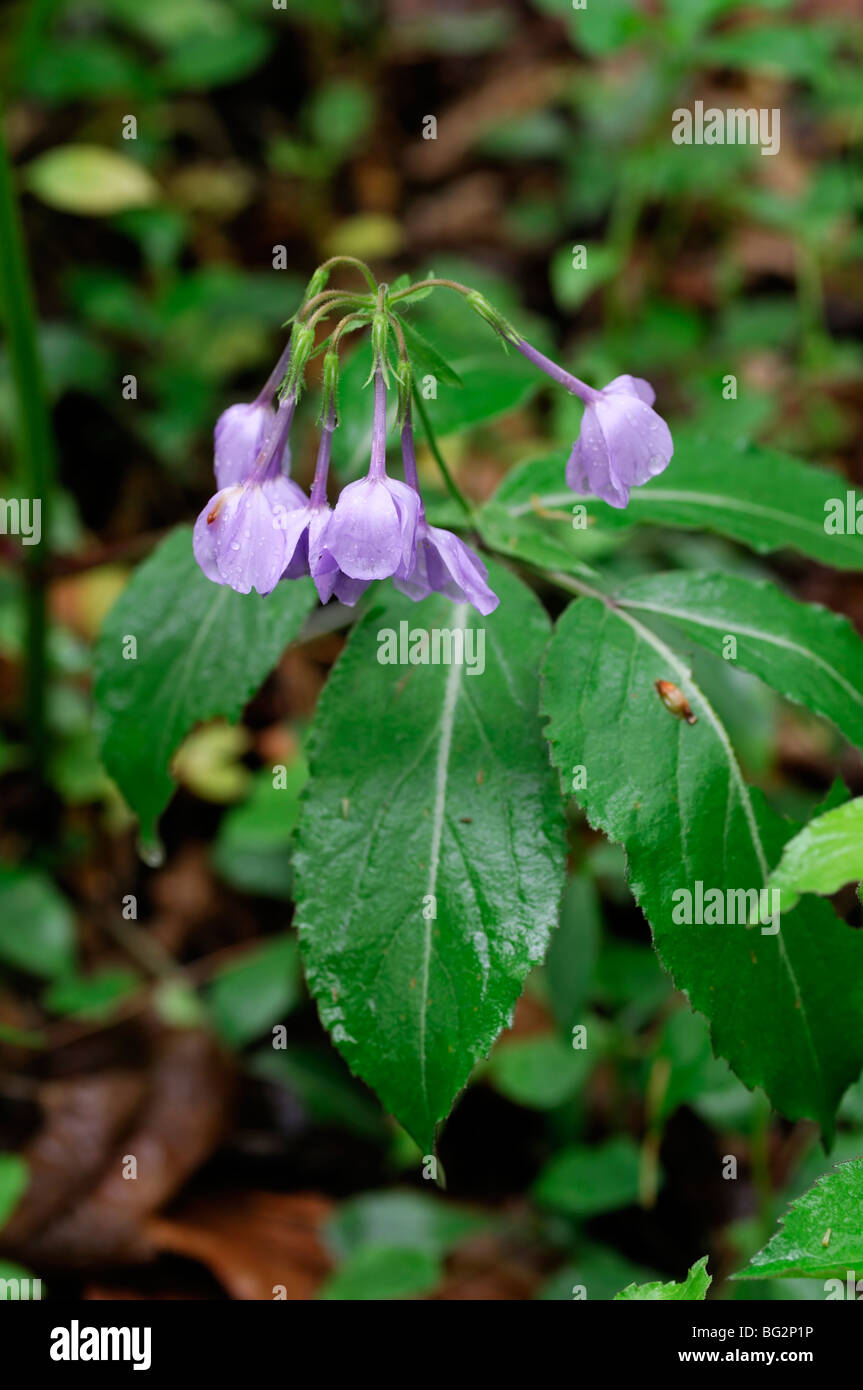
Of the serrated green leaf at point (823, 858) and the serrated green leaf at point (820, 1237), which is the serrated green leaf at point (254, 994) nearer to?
the serrated green leaf at point (820, 1237)

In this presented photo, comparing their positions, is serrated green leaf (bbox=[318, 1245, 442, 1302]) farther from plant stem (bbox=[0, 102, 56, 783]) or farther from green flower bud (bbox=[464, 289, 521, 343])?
green flower bud (bbox=[464, 289, 521, 343])

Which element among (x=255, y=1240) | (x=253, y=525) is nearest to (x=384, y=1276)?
(x=255, y=1240)

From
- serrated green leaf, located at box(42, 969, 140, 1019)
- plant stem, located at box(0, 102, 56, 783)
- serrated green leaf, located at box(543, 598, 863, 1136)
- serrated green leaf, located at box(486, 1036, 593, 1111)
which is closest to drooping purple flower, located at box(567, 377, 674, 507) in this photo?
serrated green leaf, located at box(543, 598, 863, 1136)

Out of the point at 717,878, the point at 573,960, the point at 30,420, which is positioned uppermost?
the point at 30,420

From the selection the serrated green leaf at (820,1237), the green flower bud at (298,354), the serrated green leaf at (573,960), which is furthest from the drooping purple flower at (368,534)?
the serrated green leaf at (573,960)

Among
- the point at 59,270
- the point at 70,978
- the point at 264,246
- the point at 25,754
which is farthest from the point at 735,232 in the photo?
the point at 70,978

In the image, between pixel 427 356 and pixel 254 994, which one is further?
pixel 254 994

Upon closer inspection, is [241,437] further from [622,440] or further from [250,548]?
[622,440]
